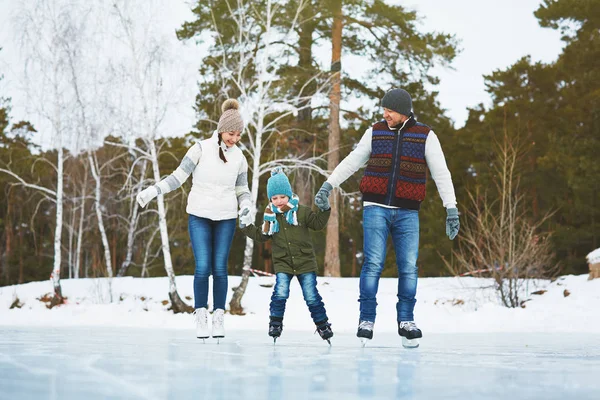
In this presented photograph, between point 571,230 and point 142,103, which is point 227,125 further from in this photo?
point 571,230

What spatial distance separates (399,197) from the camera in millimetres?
5000

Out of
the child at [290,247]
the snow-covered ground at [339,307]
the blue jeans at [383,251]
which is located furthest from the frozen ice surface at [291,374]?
the snow-covered ground at [339,307]

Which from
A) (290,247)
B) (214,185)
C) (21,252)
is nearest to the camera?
(290,247)

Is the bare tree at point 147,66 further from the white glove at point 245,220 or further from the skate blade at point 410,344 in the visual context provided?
the skate blade at point 410,344

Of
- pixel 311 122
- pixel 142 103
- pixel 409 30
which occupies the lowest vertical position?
pixel 142 103

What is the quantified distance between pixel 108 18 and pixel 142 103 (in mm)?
1694

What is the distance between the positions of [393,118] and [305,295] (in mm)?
1406

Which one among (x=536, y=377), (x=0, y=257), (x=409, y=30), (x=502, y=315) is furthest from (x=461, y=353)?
(x=0, y=257)

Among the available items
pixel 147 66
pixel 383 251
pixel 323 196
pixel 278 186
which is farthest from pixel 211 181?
pixel 147 66

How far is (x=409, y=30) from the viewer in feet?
61.7

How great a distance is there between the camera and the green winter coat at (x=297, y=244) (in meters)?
5.18

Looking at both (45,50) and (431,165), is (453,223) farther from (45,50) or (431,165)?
(45,50)

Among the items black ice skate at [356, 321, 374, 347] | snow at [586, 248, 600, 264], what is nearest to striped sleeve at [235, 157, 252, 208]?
black ice skate at [356, 321, 374, 347]

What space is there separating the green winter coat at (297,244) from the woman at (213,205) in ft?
1.35
